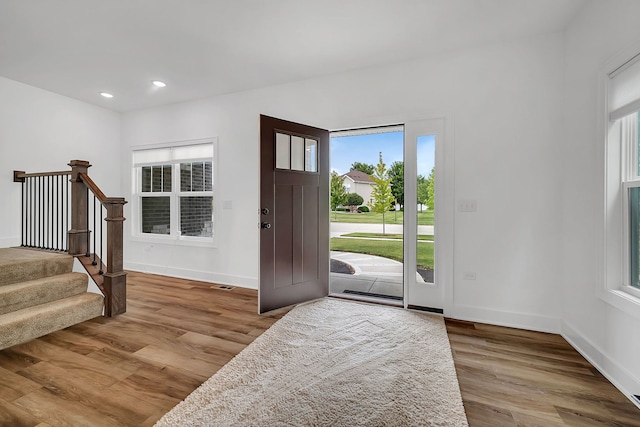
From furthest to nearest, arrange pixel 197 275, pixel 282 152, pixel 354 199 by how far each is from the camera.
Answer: pixel 354 199 < pixel 197 275 < pixel 282 152

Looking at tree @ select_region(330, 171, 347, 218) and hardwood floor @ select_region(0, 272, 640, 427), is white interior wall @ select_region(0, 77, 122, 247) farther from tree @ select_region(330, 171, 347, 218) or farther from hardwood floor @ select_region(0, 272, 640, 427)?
tree @ select_region(330, 171, 347, 218)

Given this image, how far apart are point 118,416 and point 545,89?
13.3 feet

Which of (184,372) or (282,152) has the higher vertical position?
(282,152)

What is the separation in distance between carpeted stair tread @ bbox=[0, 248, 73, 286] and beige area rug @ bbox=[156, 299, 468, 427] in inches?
94.0

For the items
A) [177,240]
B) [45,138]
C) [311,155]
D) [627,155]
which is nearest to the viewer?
[627,155]

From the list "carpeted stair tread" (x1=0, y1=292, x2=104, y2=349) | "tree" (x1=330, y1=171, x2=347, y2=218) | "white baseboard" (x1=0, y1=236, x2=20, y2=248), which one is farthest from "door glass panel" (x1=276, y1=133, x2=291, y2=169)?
"tree" (x1=330, y1=171, x2=347, y2=218)

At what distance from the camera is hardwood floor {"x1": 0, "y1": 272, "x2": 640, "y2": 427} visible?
63.6 inches

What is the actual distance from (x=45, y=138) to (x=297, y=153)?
12.0ft

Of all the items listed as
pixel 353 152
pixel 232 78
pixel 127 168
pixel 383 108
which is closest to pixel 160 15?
pixel 232 78

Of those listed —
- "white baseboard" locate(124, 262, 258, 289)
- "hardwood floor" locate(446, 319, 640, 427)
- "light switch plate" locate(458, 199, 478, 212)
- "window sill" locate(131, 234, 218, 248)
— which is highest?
"light switch plate" locate(458, 199, 478, 212)

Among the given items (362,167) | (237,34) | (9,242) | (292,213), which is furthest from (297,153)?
(362,167)

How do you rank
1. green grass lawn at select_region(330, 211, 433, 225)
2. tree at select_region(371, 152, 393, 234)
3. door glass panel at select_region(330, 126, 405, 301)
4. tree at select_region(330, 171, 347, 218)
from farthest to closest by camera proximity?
green grass lawn at select_region(330, 211, 433, 225) < tree at select_region(330, 171, 347, 218) < tree at select_region(371, 152, 393, 234) < door glass panel at select_region(330, 126, 405, 301)

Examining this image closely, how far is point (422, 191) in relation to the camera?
3082mm

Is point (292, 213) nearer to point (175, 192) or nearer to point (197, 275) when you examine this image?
point (197, 275)
